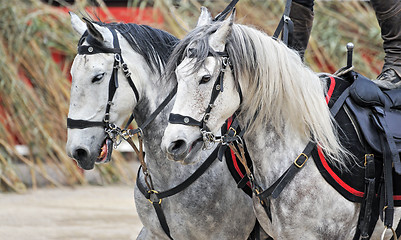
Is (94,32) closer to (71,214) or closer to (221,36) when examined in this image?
(221,36)

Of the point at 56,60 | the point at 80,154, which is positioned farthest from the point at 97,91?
the point at 56,60

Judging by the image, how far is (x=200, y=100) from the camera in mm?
2402

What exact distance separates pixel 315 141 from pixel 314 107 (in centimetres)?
14

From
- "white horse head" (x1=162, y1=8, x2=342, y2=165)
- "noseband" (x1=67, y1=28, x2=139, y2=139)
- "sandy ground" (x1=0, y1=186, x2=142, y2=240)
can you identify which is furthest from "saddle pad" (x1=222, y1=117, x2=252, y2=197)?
"sandy ground" (x1=0, y1=186, x2=142, y2=240)

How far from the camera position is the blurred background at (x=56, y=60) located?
7.00 metres

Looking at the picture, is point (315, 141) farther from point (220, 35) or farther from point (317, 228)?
point (220, 35)

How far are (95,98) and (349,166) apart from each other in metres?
1.21

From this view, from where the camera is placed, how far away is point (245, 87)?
251 cm

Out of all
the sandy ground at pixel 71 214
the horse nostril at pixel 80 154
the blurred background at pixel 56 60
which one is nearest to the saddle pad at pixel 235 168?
the horse nostril at pixel 80 154

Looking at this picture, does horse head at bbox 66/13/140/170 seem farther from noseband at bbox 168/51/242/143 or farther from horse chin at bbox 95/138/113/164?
noseband at bbox 168/51/242/143

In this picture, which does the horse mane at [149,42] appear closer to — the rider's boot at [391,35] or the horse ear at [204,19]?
the horse ear at [204,19]

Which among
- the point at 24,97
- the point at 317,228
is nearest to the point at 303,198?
the point at 317,228

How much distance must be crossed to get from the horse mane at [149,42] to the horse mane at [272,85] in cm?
54

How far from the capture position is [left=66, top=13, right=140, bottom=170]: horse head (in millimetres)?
2918
